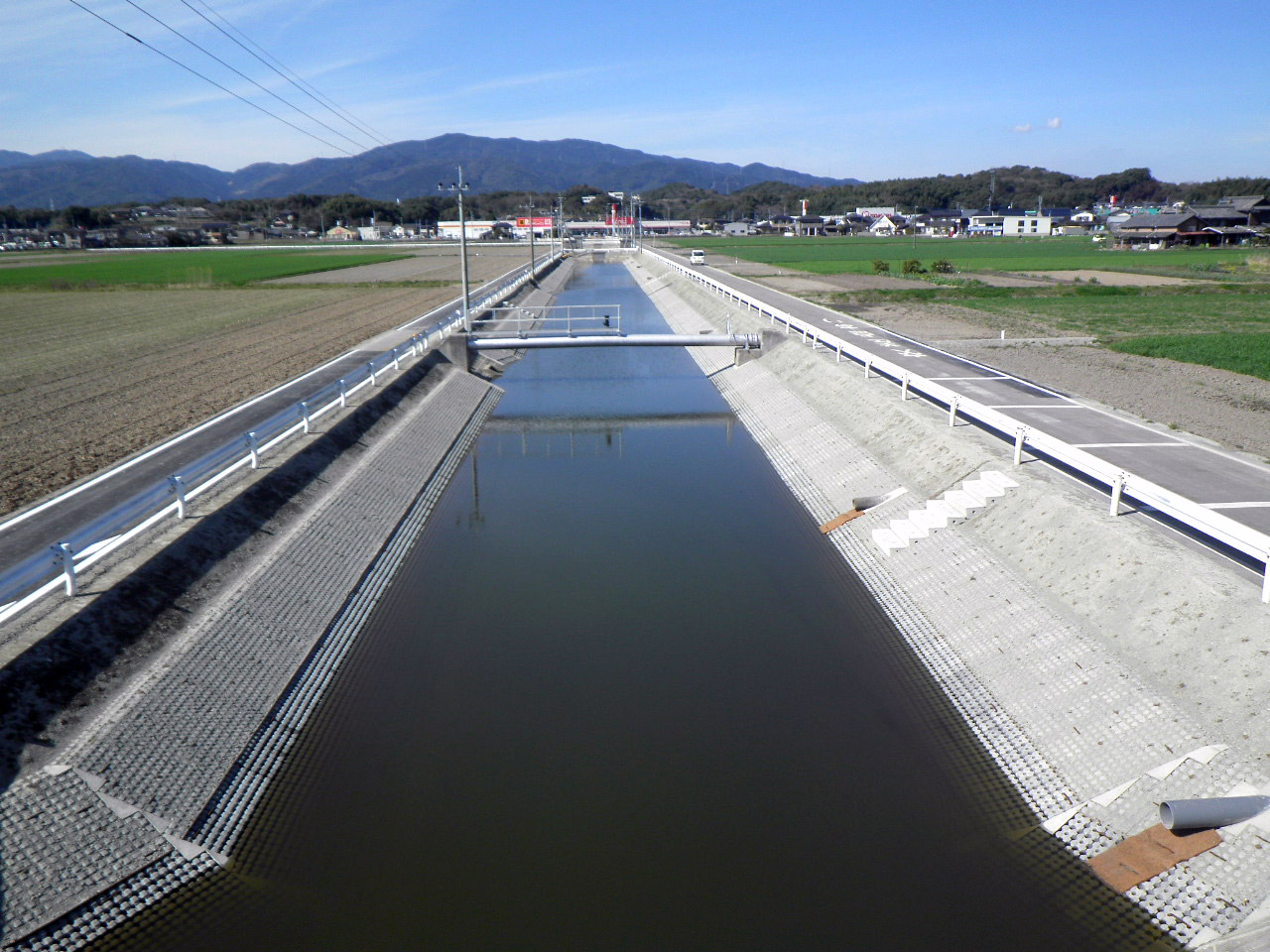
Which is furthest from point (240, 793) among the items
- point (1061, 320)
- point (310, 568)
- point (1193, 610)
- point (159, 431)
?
point (1061, 320)

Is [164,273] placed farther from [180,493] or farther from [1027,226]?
[1027,226]

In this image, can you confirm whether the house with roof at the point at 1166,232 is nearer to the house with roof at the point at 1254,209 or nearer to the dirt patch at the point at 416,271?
the house with roof at the point at 1254,209

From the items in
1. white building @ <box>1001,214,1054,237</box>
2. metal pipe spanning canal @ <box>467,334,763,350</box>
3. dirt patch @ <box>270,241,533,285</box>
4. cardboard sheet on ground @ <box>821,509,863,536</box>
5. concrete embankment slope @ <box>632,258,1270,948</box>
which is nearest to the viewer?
concrete embankment slope @ <box>632,258,1270,948</box>

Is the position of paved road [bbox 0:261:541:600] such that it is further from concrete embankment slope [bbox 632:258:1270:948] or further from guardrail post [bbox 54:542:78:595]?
concrete embankment slope [bbox 632:258:1270:948]

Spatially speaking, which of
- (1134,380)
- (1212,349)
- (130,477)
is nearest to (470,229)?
(1212,349)

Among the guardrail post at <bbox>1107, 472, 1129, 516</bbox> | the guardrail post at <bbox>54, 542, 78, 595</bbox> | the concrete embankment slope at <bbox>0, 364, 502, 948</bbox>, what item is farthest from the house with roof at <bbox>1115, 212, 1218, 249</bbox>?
the guardrail post at <bbox>54, 542, 78, 595</bbox>

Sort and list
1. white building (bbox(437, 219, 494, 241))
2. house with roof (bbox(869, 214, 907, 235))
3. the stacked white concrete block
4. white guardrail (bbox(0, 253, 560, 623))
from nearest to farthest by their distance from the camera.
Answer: white guardrail (bbox(0, 253, 560, 623)), the stacked white concrete block, house with roof (bbox(869, 214, 907, 235)), white building (bbox(437, 219, 494, 241))

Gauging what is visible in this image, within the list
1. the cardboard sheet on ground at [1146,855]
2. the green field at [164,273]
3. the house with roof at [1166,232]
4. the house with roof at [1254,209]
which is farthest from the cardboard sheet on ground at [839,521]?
the house with roof at [1254,209]
